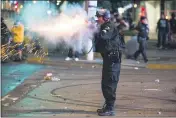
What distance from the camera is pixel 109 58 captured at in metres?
8.70

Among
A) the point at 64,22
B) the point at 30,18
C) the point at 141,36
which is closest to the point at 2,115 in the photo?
the point at 64,22

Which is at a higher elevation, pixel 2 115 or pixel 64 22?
pixel 64 22

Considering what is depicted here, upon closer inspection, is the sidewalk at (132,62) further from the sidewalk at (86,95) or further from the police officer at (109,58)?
the police officer at (109,58)

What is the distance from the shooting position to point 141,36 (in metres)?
18.6

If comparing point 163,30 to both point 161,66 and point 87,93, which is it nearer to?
point 161,66

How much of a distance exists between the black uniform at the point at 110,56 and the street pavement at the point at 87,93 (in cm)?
46

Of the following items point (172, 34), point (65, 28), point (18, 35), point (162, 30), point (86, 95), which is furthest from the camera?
point (172, 34)

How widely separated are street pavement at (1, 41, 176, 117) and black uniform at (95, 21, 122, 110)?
1.52 feet

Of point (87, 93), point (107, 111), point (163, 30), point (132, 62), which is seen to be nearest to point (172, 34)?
point (163, 30)

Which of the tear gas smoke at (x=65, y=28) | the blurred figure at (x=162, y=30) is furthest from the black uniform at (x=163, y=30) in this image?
the tear gas smoke at (x=65, y=28)

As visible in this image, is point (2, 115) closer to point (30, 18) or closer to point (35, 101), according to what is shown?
point (35, 101)

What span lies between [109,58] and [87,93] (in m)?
2.65

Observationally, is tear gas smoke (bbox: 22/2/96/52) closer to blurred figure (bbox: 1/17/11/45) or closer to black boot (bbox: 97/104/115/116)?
black boot (bbox: 97/104/115/116)

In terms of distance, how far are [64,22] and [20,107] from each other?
2934 mm
